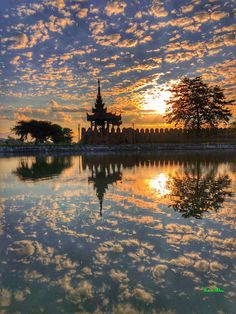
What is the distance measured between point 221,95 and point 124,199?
183 ft

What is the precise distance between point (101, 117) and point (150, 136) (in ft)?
35.1

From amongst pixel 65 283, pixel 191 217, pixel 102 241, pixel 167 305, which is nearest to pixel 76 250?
pixel 102 241

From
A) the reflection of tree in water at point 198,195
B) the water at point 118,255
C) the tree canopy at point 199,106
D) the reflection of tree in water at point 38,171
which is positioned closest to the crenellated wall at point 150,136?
the tree canopy at point 199,106

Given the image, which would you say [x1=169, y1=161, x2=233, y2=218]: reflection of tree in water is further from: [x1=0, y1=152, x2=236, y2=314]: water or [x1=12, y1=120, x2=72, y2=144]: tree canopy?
[x1=12, y1=120, x2=72, y2=144]: tree canopy

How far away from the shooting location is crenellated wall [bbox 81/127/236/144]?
185 ft

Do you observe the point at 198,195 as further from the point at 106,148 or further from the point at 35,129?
the point at 35,129

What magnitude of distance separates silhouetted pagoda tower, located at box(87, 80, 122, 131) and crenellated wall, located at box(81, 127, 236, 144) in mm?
2066

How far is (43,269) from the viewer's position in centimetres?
381

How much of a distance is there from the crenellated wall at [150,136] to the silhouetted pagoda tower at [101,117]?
Result: 6.78ft

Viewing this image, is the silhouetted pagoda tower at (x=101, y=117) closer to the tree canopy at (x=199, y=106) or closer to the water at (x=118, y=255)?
the tree canopy at (x=199, y=106)

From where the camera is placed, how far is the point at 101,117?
58031 millimetres

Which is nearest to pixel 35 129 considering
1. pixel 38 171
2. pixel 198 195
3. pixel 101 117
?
pixel 101 117

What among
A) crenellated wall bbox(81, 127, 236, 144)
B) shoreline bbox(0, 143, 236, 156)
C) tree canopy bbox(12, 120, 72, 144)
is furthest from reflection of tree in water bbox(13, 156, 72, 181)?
tree canopy bbox(12, 120, 72, 144)

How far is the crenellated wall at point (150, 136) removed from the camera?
56.3m
